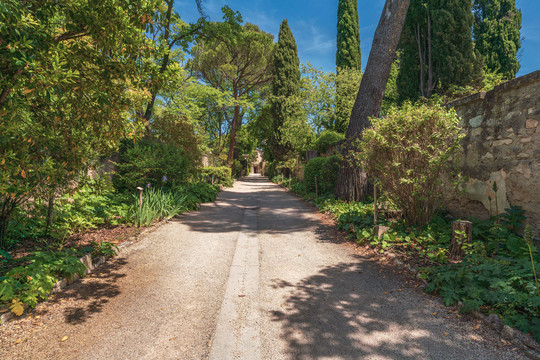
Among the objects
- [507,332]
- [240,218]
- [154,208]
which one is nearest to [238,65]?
[240,218]

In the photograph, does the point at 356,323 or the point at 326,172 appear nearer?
the point at 356,323

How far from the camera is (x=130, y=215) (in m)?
5.91

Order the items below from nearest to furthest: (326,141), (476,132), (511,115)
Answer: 1. (511,115)
2. (476,132)
3. (326,141)

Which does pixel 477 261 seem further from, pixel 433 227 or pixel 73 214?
pixel 73 214

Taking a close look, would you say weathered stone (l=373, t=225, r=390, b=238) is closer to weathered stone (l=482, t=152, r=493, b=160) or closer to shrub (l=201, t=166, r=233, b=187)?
weathered stone (l=482, t=152, r=493, b=160)

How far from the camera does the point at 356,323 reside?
2.59m

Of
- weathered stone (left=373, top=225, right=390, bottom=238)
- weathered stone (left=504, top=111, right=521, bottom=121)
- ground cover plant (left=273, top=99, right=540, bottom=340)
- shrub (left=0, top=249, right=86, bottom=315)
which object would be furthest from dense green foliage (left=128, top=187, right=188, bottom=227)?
weathered stone (left=504, top=111, right=521, bottom=121)

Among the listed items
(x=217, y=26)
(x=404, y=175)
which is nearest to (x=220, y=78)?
(x=217, y=26)

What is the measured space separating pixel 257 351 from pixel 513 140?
16.0 ft

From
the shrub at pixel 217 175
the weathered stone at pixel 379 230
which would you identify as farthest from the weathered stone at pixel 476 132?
the shrub at pixel 217 175

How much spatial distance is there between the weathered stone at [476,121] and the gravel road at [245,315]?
10.4 feet

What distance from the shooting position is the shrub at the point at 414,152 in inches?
179

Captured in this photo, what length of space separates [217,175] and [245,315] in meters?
14.3

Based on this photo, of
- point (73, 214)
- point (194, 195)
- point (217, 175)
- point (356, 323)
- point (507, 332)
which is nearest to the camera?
point (507, 332)
